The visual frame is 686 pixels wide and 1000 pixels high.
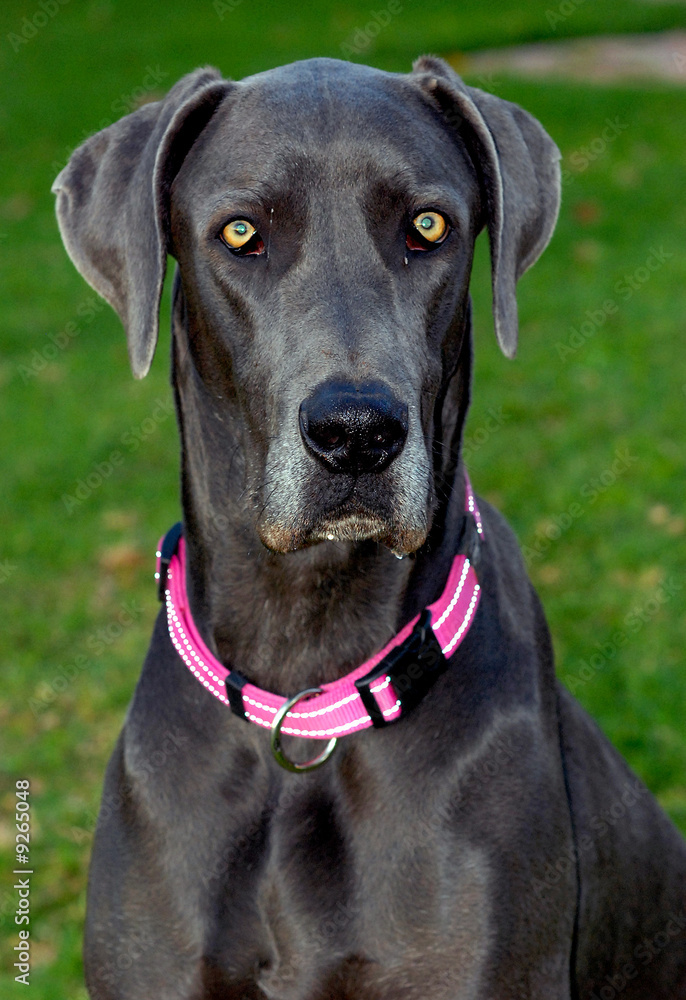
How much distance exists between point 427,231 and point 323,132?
1.06 ft

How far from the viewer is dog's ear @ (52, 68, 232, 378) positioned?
2.93 meters

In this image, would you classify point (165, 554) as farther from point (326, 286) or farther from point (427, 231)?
point (427, 231)

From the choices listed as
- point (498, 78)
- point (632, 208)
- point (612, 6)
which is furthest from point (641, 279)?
point (612, 6)

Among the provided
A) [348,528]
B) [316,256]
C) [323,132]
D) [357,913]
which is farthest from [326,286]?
[357,913]

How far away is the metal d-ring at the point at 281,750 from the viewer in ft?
9.34

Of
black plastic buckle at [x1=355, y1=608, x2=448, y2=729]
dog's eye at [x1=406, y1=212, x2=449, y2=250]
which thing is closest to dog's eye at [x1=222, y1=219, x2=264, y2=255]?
dog's eye at [x1=406, y1=212, x2=449, y2=250]

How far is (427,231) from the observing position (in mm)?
2859

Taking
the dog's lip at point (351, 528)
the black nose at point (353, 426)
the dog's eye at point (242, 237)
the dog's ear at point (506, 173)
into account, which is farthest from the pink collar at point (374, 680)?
the dog's eye at point (242, 237)

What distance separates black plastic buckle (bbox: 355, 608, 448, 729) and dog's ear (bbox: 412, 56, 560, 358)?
79 cm

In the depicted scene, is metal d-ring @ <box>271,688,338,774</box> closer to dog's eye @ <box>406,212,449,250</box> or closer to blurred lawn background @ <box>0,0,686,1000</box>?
dog's eye @ <box>406,212,449,250</box>

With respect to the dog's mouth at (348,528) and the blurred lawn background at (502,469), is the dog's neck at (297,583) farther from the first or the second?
the blurred lawn background at (502,469)

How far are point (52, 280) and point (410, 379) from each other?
26.9 ft

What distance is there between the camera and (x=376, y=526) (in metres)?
2.72

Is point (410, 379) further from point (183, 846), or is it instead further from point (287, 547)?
point (183, 846)
